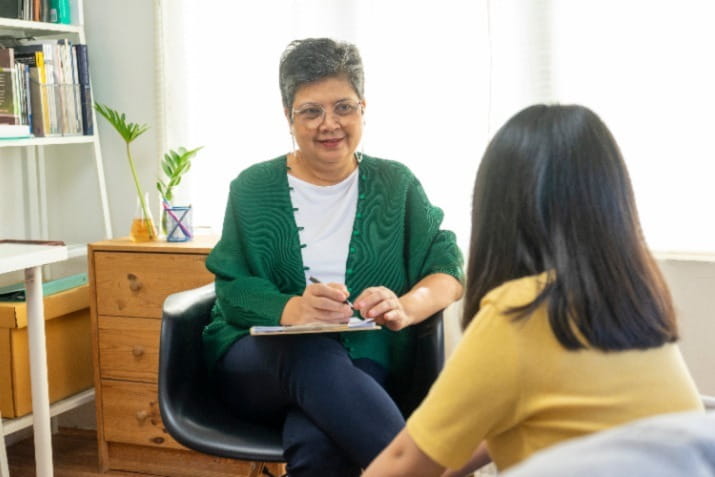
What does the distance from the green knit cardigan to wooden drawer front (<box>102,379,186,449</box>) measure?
0.86 m

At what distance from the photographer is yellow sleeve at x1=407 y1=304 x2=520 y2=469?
1.08 meters

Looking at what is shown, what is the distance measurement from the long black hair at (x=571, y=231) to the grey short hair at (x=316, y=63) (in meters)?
0.91

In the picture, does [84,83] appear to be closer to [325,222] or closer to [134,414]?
[134,414]

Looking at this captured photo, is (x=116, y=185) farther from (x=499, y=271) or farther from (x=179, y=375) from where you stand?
(x=499, y=271)

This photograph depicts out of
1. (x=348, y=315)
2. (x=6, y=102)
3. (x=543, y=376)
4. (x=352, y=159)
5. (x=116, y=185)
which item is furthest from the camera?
(x=116, y=185)

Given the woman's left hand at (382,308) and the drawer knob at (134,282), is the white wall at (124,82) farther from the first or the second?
the woman's left hand at (382,308)

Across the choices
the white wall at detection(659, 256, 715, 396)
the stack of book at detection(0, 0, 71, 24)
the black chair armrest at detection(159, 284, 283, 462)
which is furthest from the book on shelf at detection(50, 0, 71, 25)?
the white wall at detection(659, 256, 715, 396)

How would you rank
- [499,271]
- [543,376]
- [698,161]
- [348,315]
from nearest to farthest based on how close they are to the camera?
[543,376] < [499,271] < [348,315] < [698,161]

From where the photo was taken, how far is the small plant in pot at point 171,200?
280cm

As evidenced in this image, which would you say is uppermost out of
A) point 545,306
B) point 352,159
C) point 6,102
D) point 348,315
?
point 6,102

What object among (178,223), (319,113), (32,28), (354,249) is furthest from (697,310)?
(32,28)

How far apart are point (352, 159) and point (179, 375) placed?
600 mm

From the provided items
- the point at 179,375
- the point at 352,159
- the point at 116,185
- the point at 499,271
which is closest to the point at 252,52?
the point at 116,185

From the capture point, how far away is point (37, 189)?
3.27 meters
